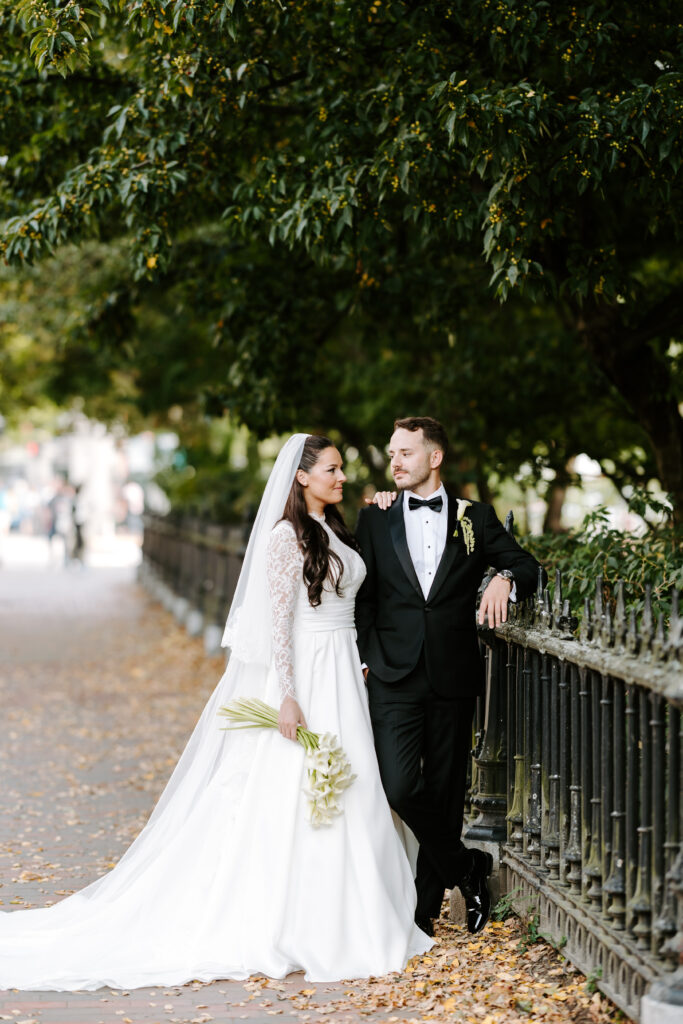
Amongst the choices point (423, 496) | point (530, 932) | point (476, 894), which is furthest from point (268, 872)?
point (423, 496)

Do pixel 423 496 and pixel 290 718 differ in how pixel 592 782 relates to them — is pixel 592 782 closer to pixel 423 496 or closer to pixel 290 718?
pixel 290 718

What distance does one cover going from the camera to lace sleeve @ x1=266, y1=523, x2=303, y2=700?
206 inches

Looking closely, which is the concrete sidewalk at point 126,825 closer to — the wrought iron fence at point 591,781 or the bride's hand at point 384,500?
the wrought iron fence at point 591,781

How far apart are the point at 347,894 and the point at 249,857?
44cm

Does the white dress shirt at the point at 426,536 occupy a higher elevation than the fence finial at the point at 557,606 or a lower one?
higher

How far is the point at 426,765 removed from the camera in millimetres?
5363

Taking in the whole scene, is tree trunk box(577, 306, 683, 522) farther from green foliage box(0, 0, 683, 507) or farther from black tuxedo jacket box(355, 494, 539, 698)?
black tuxedo jacket box(355, 494, 539, 698)

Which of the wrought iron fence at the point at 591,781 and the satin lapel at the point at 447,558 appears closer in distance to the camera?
the wrought iron fence at the point at 591,781

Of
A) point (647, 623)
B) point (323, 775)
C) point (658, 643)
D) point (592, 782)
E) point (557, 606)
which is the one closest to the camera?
point (658, 643)

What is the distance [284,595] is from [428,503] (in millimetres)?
734

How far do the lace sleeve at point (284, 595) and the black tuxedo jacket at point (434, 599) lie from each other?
0.33m

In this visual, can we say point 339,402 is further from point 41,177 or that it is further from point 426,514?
point 426,514

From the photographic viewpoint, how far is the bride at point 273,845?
16.3 feet

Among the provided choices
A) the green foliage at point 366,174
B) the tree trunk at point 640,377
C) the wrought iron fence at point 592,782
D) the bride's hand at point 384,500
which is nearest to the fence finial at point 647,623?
the wrought iron fence at point 592,782
